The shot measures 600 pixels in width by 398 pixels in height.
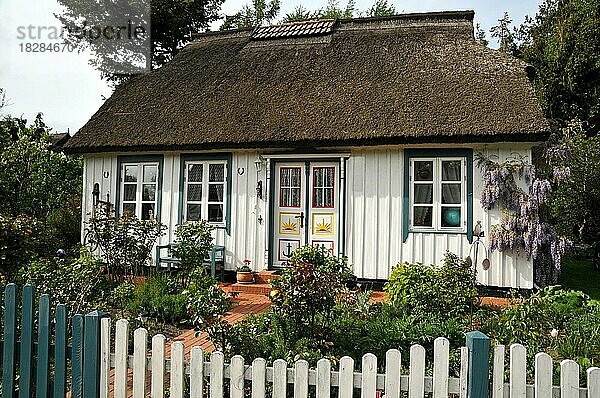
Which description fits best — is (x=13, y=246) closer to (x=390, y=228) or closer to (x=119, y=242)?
(x=119, y=242)

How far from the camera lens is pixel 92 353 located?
3.39m

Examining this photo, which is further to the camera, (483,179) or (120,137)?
(120,137)

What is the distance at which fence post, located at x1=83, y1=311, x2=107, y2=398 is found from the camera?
11.1 feet

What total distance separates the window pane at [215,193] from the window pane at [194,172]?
1.01 ft

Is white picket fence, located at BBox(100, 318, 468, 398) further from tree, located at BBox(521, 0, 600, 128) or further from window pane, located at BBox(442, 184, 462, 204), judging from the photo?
tree, located at BBox(521, 0, 600, 128)

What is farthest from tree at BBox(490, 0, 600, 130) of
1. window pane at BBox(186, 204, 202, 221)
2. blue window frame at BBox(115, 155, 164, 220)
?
blue window frame at BBox(115, 155, 164, 220)

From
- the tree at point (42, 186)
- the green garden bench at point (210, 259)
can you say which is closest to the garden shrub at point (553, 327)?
the green garden bench at point (210, 259)

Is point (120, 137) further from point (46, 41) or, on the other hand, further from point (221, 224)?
point (46, 41)

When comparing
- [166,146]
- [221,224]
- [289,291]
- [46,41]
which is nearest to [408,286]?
[289,291]

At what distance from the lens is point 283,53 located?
12602mm

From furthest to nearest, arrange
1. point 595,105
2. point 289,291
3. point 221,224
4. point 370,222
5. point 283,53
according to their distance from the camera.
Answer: point 595,105 → point 283,53 → point 221,224 → point 370,222 → point 289,291

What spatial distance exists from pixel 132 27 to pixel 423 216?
18602 mm

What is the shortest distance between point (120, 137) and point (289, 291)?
7.75 m

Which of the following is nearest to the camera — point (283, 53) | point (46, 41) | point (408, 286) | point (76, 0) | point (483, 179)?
point (408, 286)
